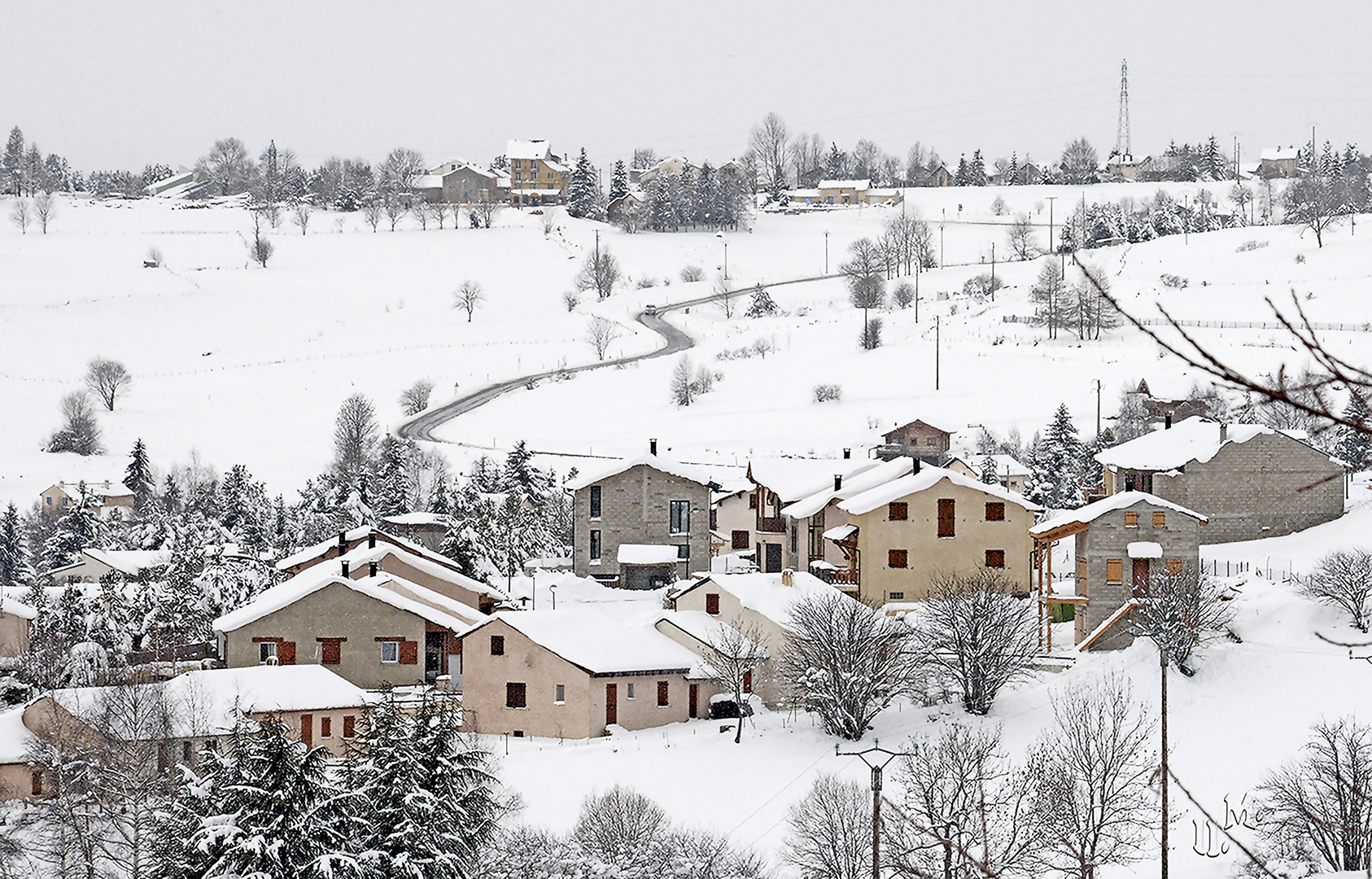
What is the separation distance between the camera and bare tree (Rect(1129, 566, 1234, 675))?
1544 inches

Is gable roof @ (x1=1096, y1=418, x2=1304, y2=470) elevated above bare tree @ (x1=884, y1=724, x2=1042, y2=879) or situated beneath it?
elevated above

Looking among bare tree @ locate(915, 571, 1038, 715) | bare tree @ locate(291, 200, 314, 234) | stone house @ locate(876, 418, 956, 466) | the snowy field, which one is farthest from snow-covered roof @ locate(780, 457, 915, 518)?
bare tree @ locate(291, 200, 314, 234)

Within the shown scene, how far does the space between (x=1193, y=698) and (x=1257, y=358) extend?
5302cm

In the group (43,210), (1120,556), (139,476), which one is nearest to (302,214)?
(43,210)

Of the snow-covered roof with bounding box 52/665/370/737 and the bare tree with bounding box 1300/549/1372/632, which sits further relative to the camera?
the bare tree with bounding box 1300/549/1372/632

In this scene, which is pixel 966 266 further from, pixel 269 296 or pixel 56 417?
pixel 56 417

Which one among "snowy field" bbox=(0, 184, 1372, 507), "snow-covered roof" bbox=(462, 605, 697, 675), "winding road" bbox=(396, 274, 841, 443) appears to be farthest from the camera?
"winding road" bbox=(396, 274, 841, 443)

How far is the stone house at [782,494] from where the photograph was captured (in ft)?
197

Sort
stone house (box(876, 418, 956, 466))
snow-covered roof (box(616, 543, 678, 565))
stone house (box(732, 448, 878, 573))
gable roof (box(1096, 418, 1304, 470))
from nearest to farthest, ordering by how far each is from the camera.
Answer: gable roof (box(1096, 418, 1304, 470)), snow-covered roof (box(616, 543, 678, 565)), stone house (box(732, 448, 878, 573)), stone house (box(876, 418, 956, 466))

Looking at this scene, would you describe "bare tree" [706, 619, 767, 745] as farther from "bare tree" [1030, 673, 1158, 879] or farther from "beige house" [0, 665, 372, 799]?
"beige house" [0, 665, 372, 799]

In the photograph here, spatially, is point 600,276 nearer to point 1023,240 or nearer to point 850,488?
point 1023,240

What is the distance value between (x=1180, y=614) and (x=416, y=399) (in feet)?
212

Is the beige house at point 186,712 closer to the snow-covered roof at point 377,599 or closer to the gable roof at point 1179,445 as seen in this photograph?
the snow-covered roof at point 377,599

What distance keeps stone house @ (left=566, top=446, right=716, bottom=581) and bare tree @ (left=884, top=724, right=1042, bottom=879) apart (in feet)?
80.7
